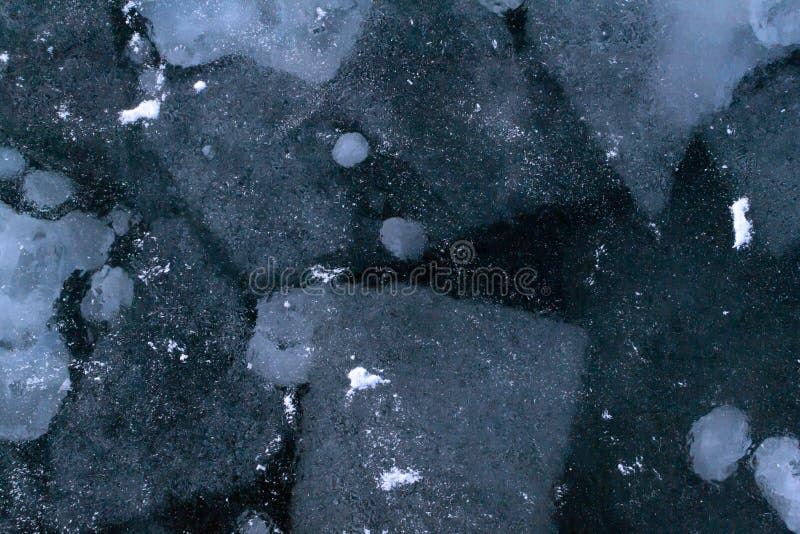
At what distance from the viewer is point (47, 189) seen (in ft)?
8.07

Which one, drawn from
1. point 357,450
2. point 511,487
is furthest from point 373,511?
point 511,487

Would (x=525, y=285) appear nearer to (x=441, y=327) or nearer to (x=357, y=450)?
(x=441, y=327)

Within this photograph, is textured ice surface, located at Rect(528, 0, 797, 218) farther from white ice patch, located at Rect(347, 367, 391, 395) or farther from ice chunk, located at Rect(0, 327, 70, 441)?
ice chunk, located at Rect(0, 327, 70, 441)

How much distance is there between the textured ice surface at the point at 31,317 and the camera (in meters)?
2.39

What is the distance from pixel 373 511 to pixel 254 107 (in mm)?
2034

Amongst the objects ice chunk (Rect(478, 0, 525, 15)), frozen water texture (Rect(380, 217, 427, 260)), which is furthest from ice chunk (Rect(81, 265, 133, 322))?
ice chunk (Rect(478, 0, 525, 15))

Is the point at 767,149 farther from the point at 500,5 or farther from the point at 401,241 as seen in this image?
the point at 401,241

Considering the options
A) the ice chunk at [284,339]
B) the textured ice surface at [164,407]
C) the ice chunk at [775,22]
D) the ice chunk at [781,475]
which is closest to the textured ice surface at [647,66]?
the ice chunk at [775,22]

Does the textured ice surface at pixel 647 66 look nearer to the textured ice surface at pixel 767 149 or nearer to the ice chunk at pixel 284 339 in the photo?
the textured ice surface at pixel 767 149

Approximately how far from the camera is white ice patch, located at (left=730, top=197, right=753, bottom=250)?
2.49 metres

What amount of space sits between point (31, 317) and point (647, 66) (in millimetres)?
3221

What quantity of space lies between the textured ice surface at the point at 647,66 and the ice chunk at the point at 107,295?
7.69ft

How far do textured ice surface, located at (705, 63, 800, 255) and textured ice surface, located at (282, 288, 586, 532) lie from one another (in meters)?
1.09

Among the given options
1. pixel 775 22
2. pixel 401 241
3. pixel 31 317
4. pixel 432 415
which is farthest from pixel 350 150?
pixel 775 22
